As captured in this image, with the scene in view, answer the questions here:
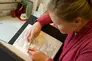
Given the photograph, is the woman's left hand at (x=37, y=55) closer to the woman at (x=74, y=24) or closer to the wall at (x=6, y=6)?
the woman at (x=74, y=24)

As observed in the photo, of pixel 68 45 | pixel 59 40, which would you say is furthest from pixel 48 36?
pixel 68 45

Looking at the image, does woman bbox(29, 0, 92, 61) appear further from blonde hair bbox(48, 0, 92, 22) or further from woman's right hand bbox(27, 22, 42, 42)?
woman's right hand bbox(27, 22, 42, 42)

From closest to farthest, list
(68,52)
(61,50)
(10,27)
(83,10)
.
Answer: (83,10) < (68,52) < (61,50) < (10,27)

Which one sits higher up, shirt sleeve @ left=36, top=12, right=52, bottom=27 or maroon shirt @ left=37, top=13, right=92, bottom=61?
maroon shirt @ left=37, top=13, right=92, bottom=61

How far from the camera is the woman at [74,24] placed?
Result: 771 millimetres

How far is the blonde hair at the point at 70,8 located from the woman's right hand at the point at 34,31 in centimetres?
36

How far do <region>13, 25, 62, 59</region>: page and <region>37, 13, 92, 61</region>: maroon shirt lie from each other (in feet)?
0.35

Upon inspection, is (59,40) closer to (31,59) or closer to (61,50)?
(61,50)

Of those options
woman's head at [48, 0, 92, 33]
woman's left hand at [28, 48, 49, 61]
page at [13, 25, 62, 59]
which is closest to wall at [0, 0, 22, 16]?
page at [13, 25, 62, 59]

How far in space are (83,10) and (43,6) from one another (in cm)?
65

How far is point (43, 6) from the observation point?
1399 mm

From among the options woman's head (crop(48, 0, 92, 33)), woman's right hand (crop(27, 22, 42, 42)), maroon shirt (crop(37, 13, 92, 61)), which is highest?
woman's head (crop(48, 0, 92, 33))

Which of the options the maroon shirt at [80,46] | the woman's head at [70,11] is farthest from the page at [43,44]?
the woman's head at [70,11]

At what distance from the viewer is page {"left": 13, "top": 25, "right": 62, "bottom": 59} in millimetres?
1096
